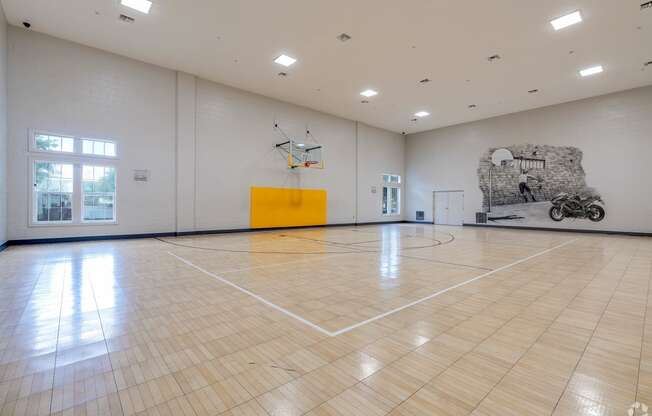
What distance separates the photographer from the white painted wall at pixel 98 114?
7.23m

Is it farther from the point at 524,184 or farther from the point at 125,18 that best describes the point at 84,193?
the point at 524,184

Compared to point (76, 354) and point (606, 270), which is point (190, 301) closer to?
point (76, 354)

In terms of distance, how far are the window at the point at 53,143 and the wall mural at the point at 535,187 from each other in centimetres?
1577

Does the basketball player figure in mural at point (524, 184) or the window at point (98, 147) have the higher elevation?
the window at point (98, 147)

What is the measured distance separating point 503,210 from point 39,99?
55.6 ft

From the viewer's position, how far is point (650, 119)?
1027 cm

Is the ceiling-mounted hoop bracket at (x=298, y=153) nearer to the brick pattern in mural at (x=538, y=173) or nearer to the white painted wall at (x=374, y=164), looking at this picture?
the white painted wall at (x=374, y=164)

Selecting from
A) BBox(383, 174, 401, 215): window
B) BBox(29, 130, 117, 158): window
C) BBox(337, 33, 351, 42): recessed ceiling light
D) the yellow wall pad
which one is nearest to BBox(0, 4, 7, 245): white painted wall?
BBox(29, 130, 117, 158): window

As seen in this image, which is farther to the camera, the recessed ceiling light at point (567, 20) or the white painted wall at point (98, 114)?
the white painted wall at point (98, 114)

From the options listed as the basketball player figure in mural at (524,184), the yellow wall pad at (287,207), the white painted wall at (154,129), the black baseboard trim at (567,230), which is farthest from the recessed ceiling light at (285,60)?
the black baseboard trim at (567,230)

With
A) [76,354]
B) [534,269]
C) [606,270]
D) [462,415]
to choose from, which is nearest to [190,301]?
[76,354]

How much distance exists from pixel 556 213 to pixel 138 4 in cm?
1556

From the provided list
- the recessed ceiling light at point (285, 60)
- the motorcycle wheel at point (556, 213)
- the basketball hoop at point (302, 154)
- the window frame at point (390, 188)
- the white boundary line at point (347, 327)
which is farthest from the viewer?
the window frame at point (390, 188)

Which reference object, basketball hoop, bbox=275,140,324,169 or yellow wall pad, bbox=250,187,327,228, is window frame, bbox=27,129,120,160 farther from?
basketball hoop, bbox=275,140,324,169
